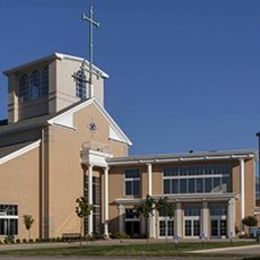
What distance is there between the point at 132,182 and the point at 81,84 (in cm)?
1342

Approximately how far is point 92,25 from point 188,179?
22999 mm

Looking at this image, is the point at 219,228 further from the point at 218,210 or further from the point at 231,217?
the point at 231,217

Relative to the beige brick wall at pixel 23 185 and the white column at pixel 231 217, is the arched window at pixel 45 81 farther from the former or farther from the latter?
the white column at pixel 231 217

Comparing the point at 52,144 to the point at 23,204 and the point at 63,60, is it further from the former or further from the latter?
the point at 63,60

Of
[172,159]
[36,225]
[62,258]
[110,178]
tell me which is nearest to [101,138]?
[110,178]

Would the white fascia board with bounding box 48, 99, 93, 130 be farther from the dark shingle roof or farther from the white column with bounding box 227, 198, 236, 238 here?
the white column with bounding box 227, 198, 236, 238

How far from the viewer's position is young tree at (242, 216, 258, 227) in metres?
69.4

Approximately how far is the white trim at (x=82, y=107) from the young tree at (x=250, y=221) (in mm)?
19767

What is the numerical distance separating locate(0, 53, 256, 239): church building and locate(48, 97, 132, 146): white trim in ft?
0.35

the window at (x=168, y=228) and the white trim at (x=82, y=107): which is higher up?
the white trim at (x=82, y=107)

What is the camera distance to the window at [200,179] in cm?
7269

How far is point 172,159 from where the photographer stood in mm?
74312

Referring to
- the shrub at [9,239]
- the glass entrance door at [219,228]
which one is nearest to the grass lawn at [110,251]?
the shrub at [9,239]

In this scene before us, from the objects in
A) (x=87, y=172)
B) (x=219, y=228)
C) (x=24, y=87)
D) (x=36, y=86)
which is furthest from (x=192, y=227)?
(x=24, y=87)
